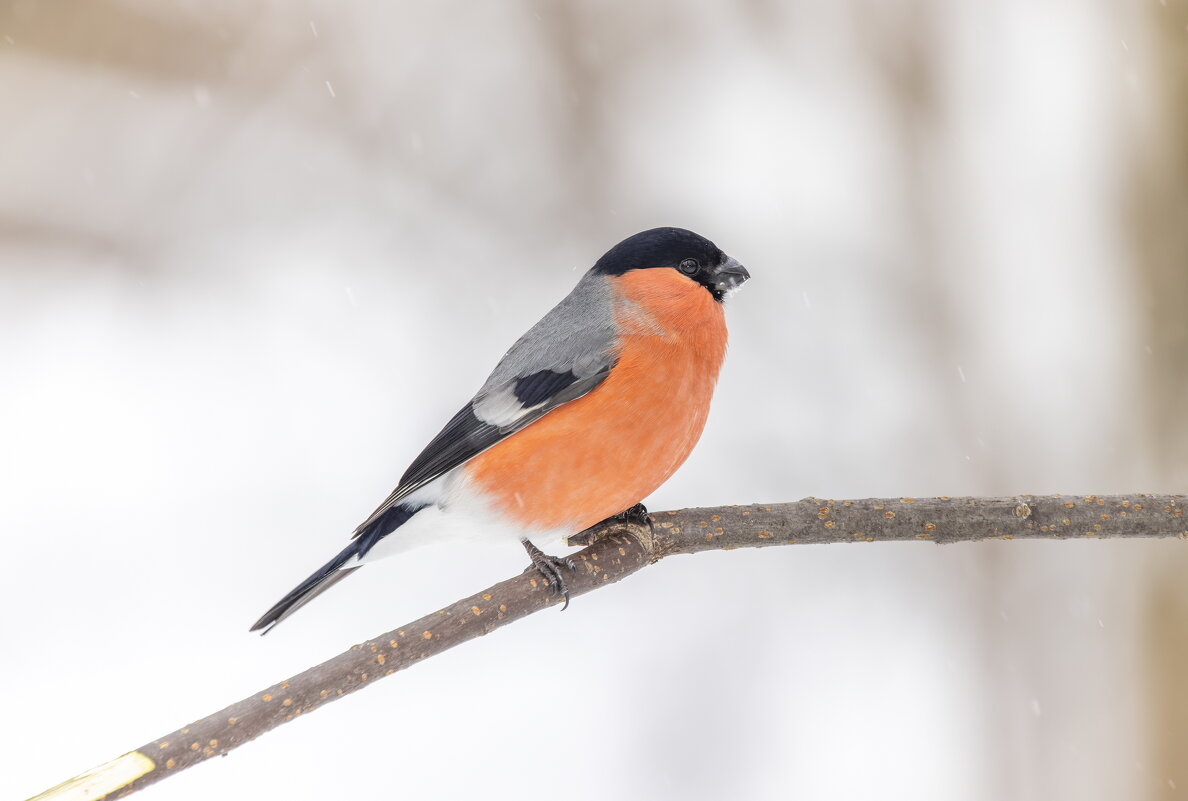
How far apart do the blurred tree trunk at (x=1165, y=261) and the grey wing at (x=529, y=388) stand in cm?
240

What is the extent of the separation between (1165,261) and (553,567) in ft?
9.21

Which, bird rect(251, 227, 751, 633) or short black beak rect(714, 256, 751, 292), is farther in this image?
→ short black beak rect(714, 256, 751, 292)

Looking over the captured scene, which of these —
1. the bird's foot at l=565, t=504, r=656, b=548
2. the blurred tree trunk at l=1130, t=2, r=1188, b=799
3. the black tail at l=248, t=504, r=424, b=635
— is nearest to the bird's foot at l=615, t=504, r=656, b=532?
the bird's foot at l=565, t=504, r=656, b=548

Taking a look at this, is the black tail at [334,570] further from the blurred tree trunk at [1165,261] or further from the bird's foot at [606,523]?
the blurred tree trunk at [1165,261]

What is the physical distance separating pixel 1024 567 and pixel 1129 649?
17.6 inches

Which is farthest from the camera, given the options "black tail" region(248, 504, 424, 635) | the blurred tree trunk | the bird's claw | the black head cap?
the blurred tree trunk

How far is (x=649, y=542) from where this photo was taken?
1824 millimetres

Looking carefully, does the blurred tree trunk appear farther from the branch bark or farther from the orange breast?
the orange breast

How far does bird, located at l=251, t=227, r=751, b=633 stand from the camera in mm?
1827

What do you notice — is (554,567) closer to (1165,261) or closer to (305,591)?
(305,591)

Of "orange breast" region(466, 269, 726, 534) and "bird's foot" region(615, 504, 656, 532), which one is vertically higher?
"orange breast" region(466, 269, 726, 534)

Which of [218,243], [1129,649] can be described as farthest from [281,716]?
[1129,649]

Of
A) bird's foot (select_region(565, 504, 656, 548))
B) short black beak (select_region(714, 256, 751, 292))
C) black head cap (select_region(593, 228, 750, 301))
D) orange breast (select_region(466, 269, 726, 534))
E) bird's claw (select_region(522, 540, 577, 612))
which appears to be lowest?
bird's foot (select_region(565, 504, 656, 548))

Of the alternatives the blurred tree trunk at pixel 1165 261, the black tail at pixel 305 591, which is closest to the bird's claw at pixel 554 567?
the black tail at pixel 305 591
